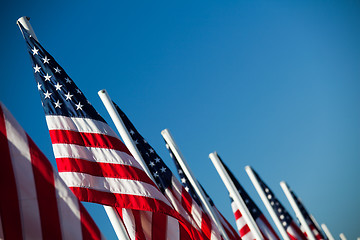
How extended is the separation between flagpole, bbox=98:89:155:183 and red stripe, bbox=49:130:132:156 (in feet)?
7.13

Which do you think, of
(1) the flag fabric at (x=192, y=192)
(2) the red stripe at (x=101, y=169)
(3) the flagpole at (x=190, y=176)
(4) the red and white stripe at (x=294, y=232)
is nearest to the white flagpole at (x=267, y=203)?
(4) the red and white stripe at (x=294, y=232)

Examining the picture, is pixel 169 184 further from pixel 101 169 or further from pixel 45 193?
pixel 45 193

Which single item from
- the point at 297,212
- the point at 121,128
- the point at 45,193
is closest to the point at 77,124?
the point at 121,128

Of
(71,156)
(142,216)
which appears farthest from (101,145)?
(142,216)

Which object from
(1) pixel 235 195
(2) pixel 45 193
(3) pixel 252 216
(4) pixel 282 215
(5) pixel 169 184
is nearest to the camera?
(2) pixel 45 193

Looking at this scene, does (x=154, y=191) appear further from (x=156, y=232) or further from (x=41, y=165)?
(x=41, y=165)

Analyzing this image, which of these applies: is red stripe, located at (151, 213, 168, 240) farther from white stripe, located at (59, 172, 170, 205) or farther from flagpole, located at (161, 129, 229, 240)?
flagpole, located at (161, 129, 229, 240)

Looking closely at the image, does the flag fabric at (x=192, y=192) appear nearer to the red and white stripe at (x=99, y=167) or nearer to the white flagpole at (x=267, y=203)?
the white flagpole at (x=267, y=203)

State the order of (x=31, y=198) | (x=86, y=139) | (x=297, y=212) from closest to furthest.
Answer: (x=31, y=198), (x=86, y=139), (x=297, y=212)

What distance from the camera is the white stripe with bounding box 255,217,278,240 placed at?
59.8ft

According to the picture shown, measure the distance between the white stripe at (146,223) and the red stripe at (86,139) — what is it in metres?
1.63

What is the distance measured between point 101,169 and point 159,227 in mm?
2398

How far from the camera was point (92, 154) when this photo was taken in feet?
30.2

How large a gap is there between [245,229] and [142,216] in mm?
8539
